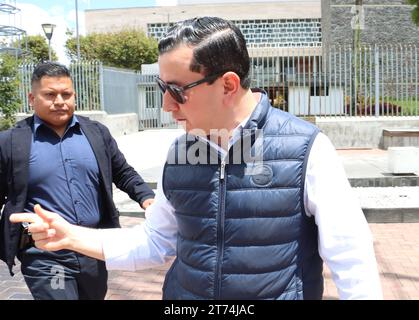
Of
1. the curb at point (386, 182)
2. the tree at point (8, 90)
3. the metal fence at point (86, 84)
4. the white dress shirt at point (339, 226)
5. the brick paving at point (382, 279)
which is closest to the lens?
the white dress shirt at point (339, 226)

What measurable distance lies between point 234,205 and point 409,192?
25.8ft

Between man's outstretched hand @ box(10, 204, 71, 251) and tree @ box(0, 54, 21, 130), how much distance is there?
1299 centimetres

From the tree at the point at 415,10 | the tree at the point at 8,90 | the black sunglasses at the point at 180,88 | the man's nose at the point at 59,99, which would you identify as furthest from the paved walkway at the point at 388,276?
the tree at the point at 8,90

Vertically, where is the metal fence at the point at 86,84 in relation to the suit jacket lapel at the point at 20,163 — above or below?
above

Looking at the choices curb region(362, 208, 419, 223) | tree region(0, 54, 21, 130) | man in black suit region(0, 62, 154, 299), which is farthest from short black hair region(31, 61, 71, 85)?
tree region(0, 54, 21, 130)

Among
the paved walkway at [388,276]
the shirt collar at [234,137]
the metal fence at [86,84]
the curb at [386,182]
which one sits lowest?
the paved walkway at [388,276]

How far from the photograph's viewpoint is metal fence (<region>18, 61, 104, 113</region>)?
53.6 feet

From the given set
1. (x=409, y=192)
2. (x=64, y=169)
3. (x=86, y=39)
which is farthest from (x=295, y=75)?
(x=86, y=39)

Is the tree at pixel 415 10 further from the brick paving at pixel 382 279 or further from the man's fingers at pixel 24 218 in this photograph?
the man's fingers at pixel 24 218

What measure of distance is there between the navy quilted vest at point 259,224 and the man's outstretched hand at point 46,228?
1.44ft

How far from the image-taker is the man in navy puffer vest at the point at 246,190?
1.56 m

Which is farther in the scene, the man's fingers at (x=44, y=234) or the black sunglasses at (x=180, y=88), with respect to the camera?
the man's fingers at (x=44, y=234)

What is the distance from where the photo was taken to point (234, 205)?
1.64 metres

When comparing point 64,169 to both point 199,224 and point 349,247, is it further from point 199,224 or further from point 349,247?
point 349,247
